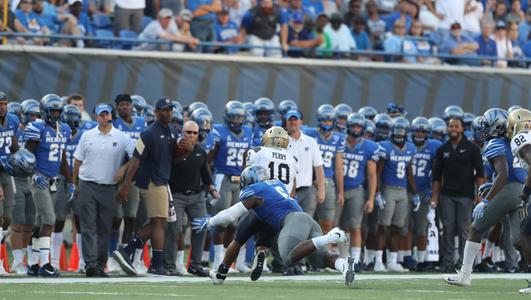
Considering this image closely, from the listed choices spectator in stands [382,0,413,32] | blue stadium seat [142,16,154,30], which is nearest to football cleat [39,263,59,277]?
blue stadium seat [142,16,154,30]

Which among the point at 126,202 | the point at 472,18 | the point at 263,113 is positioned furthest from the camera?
the point at 472,18

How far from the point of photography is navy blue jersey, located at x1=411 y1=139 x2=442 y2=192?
59.3 ft

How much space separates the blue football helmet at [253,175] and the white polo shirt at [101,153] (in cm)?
246

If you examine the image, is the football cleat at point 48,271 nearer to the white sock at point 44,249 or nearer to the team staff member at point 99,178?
the white sock at point 44,249

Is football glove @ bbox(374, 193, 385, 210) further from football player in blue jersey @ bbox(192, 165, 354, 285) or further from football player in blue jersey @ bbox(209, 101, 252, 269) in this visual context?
football player in blue jersey @ bbox(192, 165, 354, 285)

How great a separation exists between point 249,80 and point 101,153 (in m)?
5.76

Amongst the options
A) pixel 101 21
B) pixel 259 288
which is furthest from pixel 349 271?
pixel 101 21

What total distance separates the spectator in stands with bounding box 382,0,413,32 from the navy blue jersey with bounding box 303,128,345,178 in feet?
19.7

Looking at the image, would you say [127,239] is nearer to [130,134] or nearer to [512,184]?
[130,134]

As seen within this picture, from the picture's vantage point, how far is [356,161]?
1752 centimetres

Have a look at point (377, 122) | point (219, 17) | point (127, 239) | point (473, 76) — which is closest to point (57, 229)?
point (127, 239)

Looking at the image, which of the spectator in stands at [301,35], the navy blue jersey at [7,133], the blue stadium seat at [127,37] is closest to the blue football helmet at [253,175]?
the navy blue jersey at [7,133]

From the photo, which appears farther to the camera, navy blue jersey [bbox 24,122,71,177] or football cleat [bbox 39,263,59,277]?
navy blue jersey [bbox 24,122,71,177]

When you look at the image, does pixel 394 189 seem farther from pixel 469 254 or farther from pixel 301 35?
pixel 301 35
